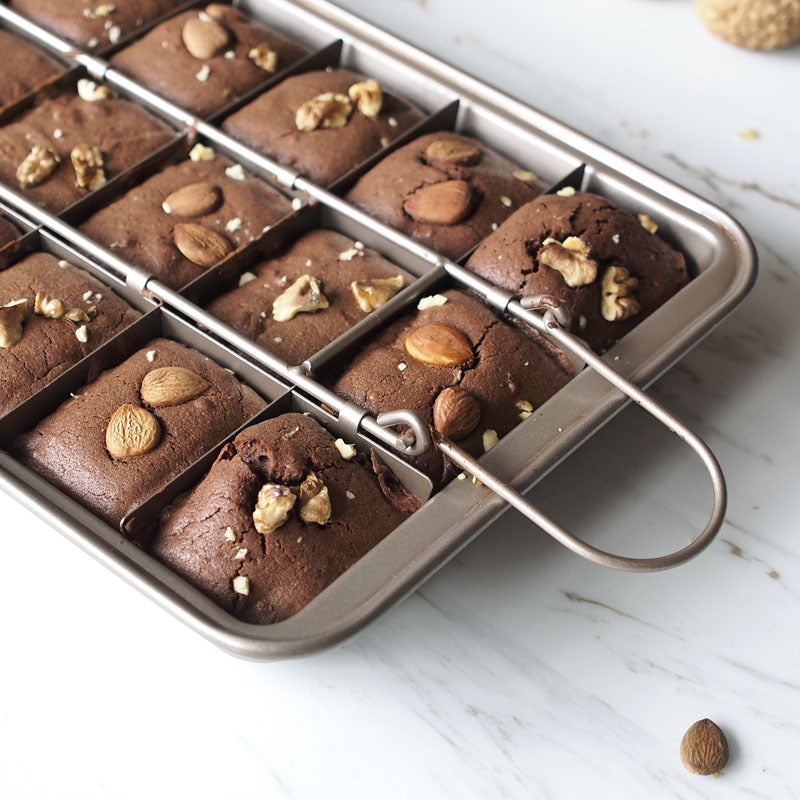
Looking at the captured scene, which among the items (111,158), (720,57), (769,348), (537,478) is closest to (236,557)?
(537,478)

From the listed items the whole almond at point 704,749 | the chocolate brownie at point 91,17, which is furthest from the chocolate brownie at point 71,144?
the whole almond at point 704,749

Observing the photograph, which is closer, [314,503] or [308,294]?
[314,503]

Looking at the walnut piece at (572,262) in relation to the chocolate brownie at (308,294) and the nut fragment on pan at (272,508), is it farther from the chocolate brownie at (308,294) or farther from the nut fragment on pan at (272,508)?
the nut fragment on pan at (272,508)

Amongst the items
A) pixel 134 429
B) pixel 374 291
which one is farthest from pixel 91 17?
pixel 134 429

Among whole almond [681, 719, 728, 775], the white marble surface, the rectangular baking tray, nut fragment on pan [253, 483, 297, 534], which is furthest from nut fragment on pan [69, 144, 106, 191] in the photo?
whole almond [681, 719, 728, 775]

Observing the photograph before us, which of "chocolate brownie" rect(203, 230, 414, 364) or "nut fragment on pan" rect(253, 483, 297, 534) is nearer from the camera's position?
"nut fragment on pan" rect(253, 483, 297, 534)

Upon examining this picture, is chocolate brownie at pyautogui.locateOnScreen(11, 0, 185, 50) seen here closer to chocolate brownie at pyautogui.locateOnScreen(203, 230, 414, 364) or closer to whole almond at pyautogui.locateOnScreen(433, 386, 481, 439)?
chocolate brownie at pyautogui.locateOnScreen(203, 230, 414, 364)

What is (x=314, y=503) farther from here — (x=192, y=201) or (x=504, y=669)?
(x=192, y=201)
